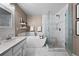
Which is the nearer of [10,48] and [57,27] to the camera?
[10,48]

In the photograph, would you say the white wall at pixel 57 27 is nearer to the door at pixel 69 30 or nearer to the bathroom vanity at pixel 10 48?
the door at pixel 69 30

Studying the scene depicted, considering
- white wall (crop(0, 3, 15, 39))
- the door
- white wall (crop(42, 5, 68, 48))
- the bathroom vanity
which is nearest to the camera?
the bathroom vanity

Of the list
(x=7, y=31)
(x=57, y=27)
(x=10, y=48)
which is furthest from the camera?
(x=57, y=27)

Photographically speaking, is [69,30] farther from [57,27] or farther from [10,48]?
[10,48]

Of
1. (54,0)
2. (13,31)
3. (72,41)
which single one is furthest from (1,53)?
(72,41)

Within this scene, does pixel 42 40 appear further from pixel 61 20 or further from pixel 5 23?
pixel 5 23

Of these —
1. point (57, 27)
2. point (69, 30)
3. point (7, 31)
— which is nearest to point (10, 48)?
point (7, 31)

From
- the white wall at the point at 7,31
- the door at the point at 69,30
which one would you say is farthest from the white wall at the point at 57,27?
the white wall at the point at 7,31

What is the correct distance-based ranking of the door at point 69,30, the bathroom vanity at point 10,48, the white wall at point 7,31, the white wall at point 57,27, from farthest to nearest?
the white wall at point 57,27 < the door at point 69,30 < the white wall at point 7,31 < the bathroom vanity at point 10,48

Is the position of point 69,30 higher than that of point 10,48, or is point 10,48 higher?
point 69,30

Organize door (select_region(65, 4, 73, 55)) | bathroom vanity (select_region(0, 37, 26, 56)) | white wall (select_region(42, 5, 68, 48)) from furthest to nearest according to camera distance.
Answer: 1. white wall (select_region(42, 5, 68, 48))
2. door (select_region(65, 4, 73, 55))
3. bathroom vanity (select_region(0, 37, 26, 56))

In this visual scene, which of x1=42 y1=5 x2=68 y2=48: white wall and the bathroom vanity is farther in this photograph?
x1=42 y1=5 x2=68 y2=48: white wall

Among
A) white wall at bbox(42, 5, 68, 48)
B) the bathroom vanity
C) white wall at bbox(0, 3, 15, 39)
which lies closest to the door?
white wall at bbox(42, 5, 68, 48)

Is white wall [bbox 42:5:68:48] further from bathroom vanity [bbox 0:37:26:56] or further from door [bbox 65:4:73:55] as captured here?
bathroom vanity [bbox 0:37:26:56]
